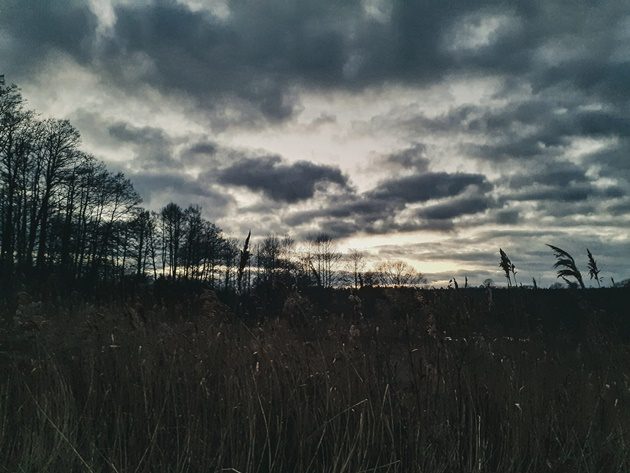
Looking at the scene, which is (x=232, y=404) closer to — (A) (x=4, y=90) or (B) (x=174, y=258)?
(A) (x=4, y=90)

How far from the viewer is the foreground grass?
8.85 feet

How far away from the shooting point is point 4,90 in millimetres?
21250

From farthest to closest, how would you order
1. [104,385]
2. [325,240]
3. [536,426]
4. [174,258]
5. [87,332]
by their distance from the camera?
[325,240] < [174,258] < [87,332] < [104,385] < [536,426]

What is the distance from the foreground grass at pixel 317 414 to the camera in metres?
2.70

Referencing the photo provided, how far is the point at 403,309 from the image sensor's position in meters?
3.49

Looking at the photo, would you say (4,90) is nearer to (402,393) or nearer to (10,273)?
(10,273)

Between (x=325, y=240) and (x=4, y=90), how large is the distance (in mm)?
55831

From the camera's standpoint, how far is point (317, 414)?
128 inches

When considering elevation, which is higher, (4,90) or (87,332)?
(4,90)

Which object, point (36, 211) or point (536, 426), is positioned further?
point (36, 211)

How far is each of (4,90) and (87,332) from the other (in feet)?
70.0

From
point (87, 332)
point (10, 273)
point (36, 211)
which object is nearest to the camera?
point (87, 332)

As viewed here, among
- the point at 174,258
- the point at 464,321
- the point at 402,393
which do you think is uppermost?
the point at 174,258

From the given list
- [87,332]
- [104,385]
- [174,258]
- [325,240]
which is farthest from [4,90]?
[325,240]
